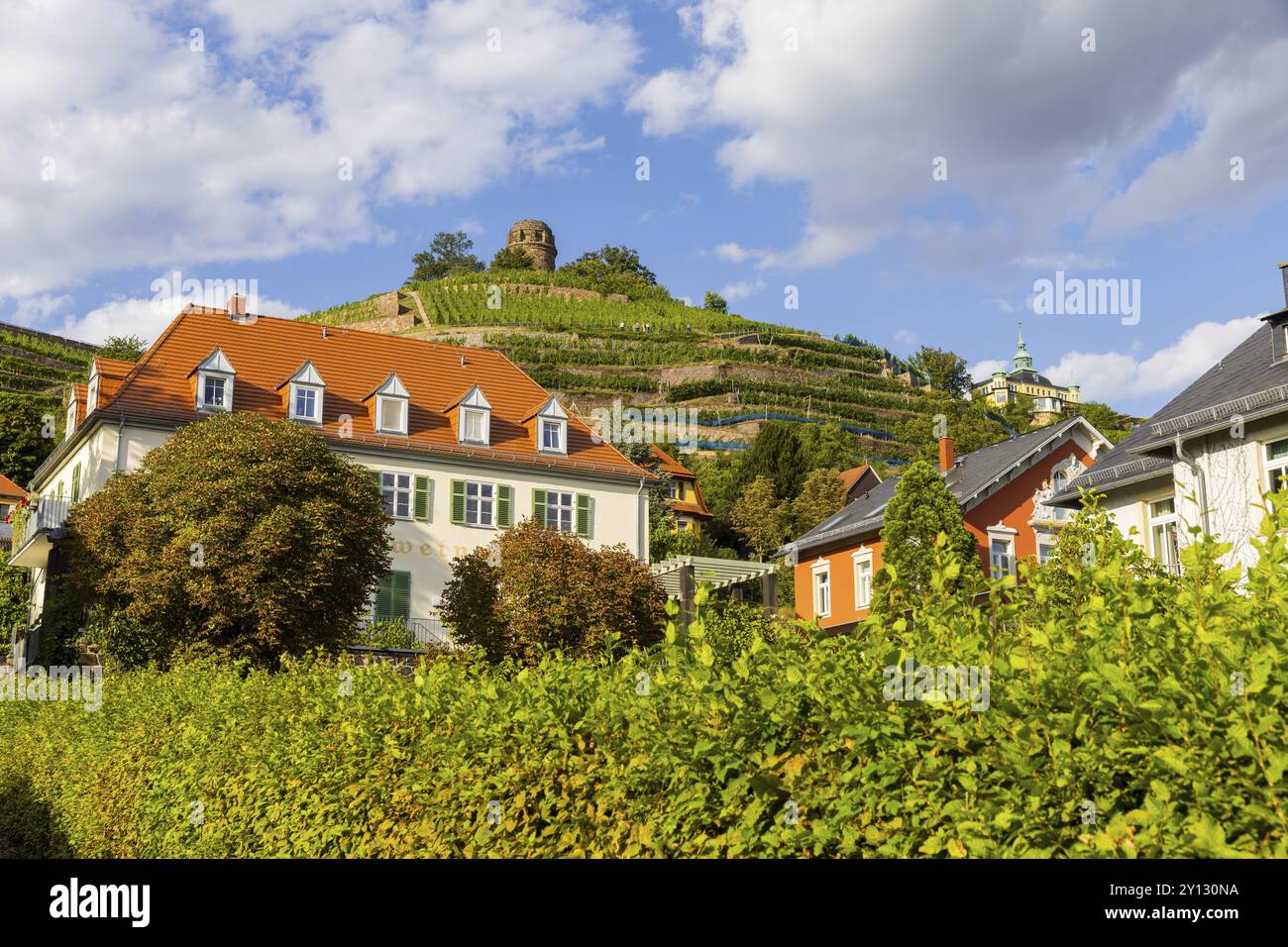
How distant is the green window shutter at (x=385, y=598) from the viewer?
114 feet

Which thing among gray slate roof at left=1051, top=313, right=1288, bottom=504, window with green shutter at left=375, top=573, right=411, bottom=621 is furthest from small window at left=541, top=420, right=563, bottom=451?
gray slate roof at left=1051, top=313, right=1288, bottom=504

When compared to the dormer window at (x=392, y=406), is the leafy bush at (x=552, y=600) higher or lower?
lower

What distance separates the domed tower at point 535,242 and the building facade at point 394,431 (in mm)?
99016

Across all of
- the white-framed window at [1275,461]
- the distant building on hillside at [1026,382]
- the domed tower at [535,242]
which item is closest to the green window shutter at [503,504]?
the white-framed window at [1275,461]

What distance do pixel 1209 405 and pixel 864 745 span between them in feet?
72.4

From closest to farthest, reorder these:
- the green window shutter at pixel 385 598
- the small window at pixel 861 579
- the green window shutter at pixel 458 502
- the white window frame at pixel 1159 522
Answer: the white window frame at pixel 1159 522 < the green window shutter at pixel 385 598 < the green window shutter at pixel 458 502 < the small window at pixel 861 579

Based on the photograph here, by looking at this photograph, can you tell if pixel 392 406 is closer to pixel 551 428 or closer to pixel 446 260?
pixel 551 428

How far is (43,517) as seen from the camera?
32.0 m

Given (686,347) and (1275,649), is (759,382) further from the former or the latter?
(1275,649)

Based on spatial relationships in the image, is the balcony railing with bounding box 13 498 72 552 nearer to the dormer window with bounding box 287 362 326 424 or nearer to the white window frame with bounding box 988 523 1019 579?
the dormer window with bounding box 287 362 326 424

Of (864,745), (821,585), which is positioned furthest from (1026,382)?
(864,745)

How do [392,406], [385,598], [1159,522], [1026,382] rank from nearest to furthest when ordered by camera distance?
[1159,522] → [385,598] → [392,406] → [1026,382]

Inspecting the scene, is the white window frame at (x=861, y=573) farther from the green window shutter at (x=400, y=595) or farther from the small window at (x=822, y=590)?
the green window shutter at (x=400, y=595)

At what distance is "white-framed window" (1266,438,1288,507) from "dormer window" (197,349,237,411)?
27085 mm
